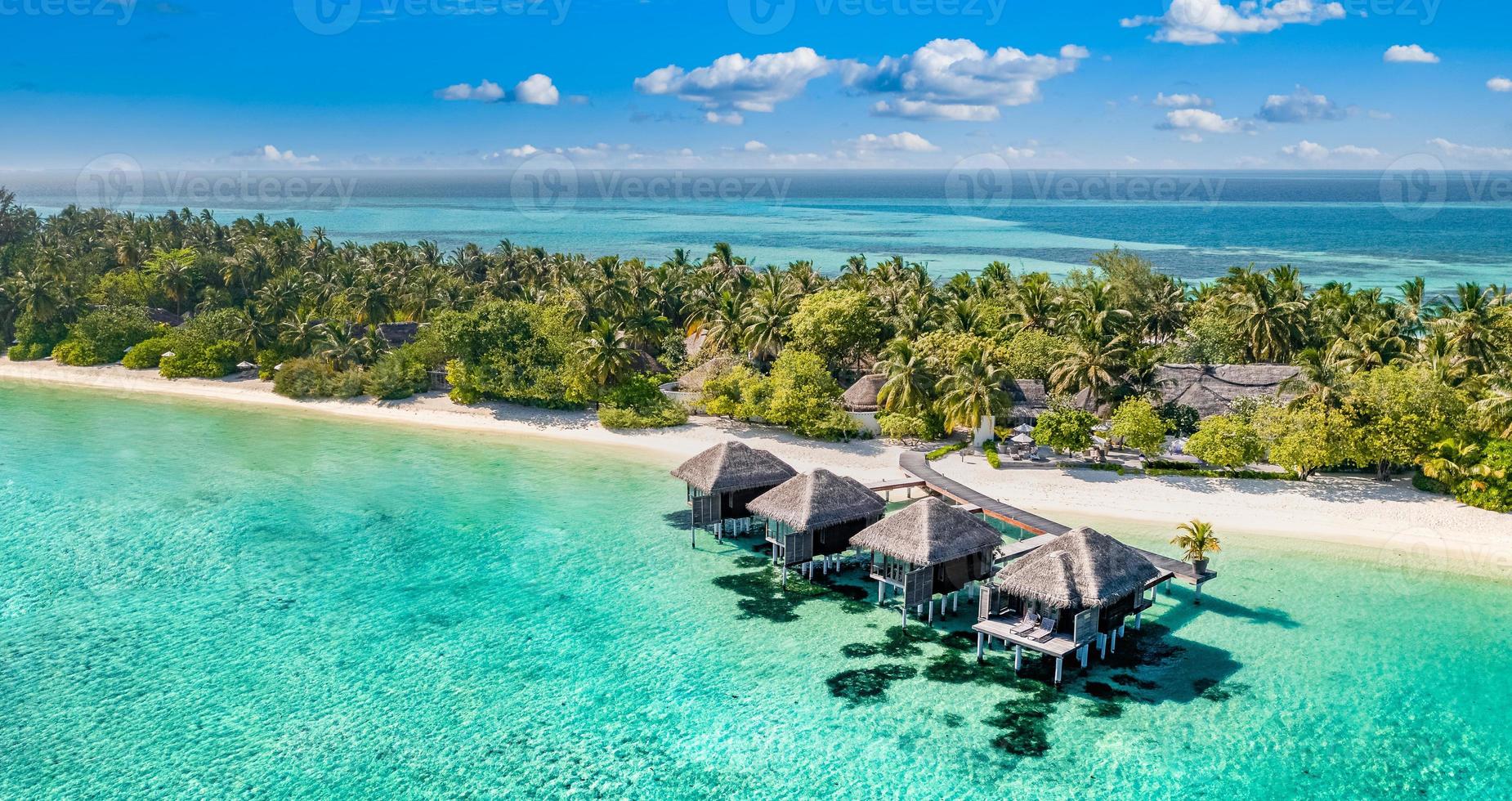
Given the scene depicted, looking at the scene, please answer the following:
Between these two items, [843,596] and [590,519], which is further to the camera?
[590,519]

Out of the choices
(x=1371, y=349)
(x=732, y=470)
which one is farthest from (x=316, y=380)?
(x=1371, y=349)

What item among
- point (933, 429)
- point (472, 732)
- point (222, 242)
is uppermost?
point (222, 242)

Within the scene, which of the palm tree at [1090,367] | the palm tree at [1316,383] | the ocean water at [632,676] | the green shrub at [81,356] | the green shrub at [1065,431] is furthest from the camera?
the green shrub at [81,356]

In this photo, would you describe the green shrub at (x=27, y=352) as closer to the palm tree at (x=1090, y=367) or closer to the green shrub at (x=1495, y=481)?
the palm tree at (x=1090, y=367)

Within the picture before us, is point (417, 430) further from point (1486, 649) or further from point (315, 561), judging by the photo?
point (1486, 649)

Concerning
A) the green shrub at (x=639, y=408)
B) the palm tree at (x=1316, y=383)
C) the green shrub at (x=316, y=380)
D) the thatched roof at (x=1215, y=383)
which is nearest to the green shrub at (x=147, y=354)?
the green shrub at (x=316, y=380)

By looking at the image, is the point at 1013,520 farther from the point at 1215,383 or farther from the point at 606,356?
the point at 606,356

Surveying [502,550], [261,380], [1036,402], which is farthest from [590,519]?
[261,380]
